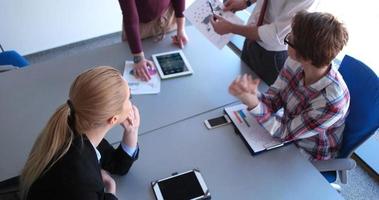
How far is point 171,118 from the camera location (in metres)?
1.35

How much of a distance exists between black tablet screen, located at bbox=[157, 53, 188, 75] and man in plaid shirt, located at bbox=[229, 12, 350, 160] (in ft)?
1.54

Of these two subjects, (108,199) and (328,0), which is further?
(328,0)

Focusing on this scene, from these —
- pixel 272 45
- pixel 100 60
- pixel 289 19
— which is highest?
pixel 289 19

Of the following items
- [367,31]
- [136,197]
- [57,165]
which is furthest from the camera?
[367,31]

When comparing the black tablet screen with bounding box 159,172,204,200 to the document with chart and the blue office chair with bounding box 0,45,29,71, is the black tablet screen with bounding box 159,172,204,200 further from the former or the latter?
the blue office chair with bounding box 0,45,29,71

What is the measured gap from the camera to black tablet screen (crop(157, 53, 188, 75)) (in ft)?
5.22

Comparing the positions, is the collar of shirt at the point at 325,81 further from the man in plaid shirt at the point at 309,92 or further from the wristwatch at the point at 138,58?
the wristwatch at the point at 138,58

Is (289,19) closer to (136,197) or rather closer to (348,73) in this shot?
(348,73)

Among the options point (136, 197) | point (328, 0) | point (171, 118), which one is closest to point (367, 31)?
point (328, 0)

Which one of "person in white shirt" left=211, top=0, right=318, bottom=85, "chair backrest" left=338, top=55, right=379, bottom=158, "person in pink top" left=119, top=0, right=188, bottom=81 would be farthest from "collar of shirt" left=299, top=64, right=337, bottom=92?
"person in pink top" left=119, top=0, right=188, bottom=81

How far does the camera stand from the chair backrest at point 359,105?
1.20 meters

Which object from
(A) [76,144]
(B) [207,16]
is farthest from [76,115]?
(B) [207,16]

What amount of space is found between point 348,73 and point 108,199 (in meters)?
1.16

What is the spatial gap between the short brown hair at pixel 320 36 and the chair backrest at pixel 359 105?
0.84ft
